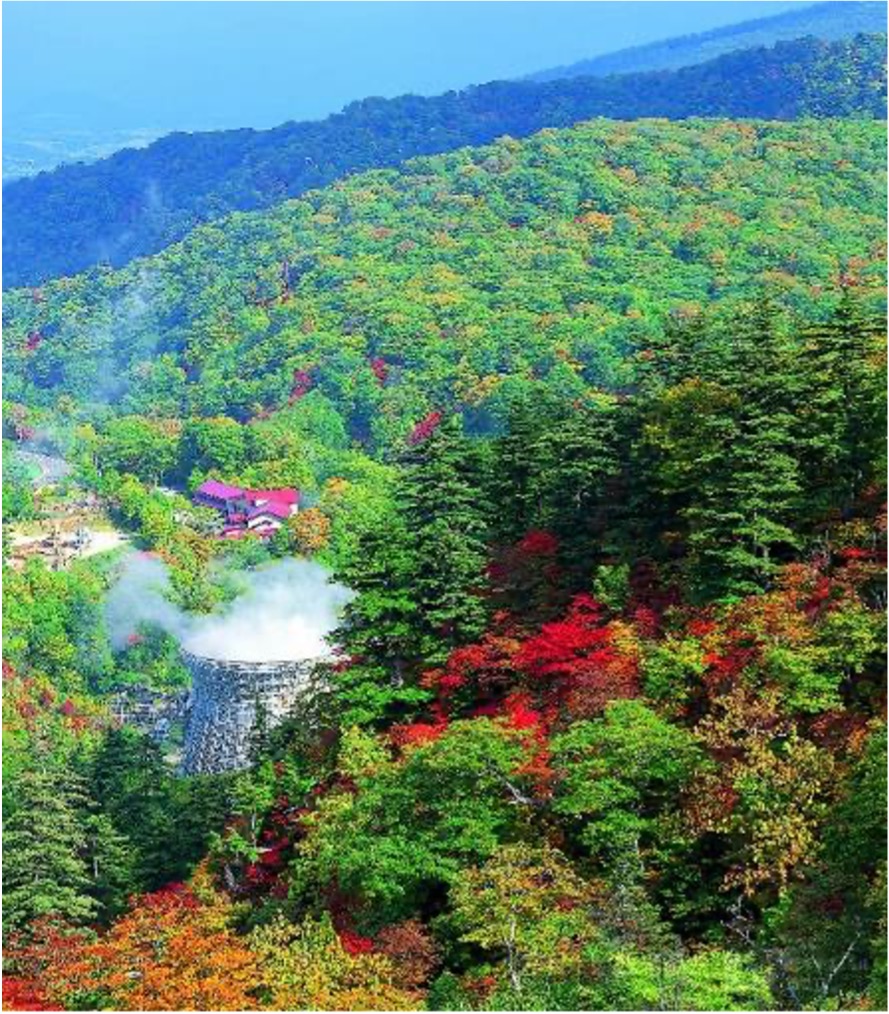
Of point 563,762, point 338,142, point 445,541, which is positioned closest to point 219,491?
point 445,541

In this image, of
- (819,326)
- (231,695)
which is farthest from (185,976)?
(231,695)

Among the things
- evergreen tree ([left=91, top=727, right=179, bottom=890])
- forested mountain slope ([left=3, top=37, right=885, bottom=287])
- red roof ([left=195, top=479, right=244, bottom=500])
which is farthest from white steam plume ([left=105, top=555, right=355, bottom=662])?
forested mountain slope ([left=3, top=37, right=885, bottom=287])

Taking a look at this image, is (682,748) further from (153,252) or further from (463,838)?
(153,252)

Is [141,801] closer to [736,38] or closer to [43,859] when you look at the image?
[43,859]

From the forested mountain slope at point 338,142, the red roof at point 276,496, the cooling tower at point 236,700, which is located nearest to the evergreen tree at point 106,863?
the cooling tower at point 236,700

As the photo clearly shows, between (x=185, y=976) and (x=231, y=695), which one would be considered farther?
(x=231, y=695)

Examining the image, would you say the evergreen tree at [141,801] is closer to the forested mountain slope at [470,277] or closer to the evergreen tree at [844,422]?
the evergreen tree at [844,422]
